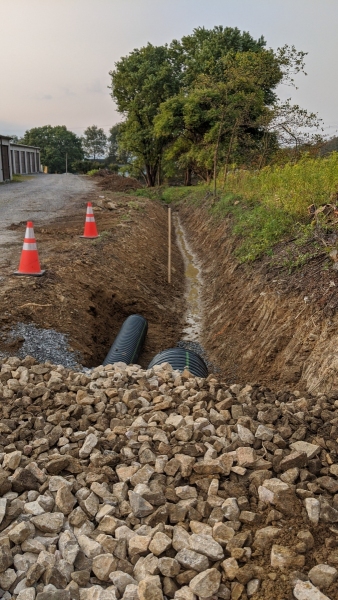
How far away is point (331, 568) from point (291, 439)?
37.0 inches

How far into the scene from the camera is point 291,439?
284 cm

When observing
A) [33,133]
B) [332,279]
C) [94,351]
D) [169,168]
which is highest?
[33,133]

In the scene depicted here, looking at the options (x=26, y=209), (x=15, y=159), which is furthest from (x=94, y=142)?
(x=26, y=209)

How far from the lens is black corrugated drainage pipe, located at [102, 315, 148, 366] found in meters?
5.51

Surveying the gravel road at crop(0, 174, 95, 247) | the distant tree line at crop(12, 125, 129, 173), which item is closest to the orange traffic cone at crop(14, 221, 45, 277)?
the gravel road at crop(0, 174, 95, 247)

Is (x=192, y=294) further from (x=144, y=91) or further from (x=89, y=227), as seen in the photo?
(x=144, y=91)

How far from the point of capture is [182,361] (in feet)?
16.3

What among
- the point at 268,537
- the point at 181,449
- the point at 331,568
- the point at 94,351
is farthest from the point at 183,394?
the point at 94,351

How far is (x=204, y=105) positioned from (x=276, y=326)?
2112 cm

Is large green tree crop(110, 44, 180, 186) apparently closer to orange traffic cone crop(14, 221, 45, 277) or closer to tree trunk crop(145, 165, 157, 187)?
tree trunk crop(145, 165, 157, 187)

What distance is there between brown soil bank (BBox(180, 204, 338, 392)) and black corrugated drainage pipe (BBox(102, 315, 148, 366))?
1091 mm

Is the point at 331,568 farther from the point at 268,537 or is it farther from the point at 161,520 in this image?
the point at 161,520

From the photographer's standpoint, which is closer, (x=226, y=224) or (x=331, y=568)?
(x=331, y=568)

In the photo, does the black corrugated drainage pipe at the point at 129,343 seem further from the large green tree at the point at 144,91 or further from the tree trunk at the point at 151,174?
the tree trunk at the point at 151,174
